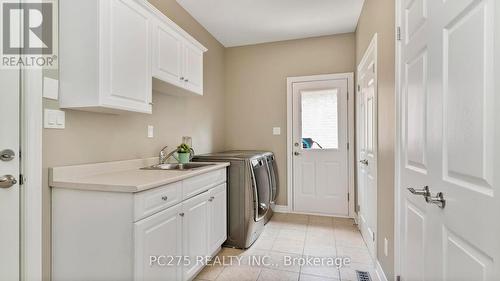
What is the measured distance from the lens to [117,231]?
1.34 metres

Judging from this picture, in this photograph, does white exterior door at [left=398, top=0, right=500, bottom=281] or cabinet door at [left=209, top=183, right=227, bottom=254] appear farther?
cabinet door at [left=209, top=183, right=227, bottom=254]

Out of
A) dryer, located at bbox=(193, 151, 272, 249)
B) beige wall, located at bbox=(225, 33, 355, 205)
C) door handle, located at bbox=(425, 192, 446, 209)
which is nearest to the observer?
door handle, located at bbox=(425, 192, 446, 209)

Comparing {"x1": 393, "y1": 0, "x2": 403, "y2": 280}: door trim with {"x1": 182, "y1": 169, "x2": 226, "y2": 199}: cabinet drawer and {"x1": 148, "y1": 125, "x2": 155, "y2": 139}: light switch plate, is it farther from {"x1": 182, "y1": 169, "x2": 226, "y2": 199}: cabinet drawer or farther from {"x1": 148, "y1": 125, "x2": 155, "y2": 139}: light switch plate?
{"x1": 148, "y1": 125, "x2": 155, "y2": 139}: light switch plate

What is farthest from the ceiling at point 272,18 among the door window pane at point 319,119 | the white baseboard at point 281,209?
the white baseboard at point 281,209

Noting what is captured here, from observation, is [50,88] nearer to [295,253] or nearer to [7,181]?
[7,181]

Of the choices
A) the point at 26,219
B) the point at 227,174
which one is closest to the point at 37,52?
the point at 26,219

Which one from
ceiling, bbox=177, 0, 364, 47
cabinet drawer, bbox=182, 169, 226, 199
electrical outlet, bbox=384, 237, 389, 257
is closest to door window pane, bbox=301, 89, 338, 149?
ceiling, bbox=177, 0, 364, 47

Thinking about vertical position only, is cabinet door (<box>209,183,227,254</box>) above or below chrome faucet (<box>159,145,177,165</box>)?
below

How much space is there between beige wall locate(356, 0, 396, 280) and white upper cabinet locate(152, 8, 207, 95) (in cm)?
169

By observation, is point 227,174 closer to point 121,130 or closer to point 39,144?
point 121,130

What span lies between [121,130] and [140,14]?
34.5 inches

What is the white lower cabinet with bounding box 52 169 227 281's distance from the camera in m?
1.33

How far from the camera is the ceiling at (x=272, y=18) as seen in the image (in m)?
2.78

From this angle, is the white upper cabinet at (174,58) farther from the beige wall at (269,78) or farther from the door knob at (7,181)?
the beige wall at (269,78)
